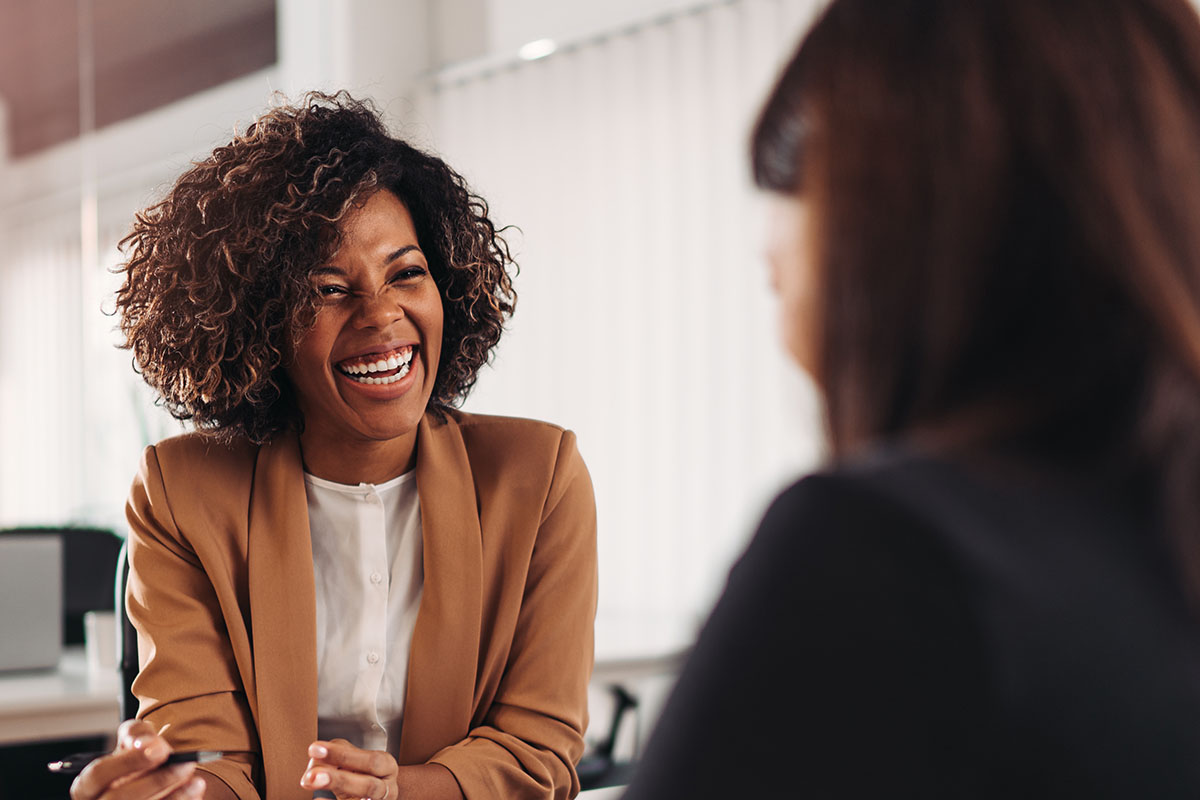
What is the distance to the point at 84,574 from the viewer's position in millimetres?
3145

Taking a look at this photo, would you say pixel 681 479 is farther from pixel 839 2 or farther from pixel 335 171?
pixel 839 2

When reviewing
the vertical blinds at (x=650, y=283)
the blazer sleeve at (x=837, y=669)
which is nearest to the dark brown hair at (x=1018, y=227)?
the blazer sleeve at (x=837, y=669)

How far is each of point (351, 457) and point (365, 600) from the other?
0.19 metres

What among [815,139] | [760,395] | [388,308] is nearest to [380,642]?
[388,308]

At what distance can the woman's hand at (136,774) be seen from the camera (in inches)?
45.6

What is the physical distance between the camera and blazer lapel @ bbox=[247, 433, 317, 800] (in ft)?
4.50

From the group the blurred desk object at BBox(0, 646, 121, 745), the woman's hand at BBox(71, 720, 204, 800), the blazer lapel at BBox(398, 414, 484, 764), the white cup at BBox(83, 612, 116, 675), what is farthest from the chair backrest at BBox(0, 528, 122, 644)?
the woman's hand at BBox(71, 720, 204, 800)

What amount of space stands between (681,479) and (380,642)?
8.03 ft

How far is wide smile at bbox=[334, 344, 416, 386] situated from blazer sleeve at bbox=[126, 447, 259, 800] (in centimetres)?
27

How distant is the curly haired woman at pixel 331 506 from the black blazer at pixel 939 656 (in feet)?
2.97

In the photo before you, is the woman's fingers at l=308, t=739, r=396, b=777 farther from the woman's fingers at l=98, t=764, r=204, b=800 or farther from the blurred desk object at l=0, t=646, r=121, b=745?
the blurred desk object at l=0, t=646, r=121, b=745

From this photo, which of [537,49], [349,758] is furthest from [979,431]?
[537,49]

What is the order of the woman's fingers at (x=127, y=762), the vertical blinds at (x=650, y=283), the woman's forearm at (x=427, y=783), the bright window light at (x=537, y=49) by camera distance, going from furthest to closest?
the bright window light at (x=537, y=49), the vertical blinds at (x=650, y=283), the woman's forearm at (x=427, y=783), the woman's fingers at (x=127, y=762)

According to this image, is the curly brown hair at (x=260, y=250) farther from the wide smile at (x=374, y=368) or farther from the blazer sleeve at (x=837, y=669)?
the blazer sleeve at (x=837, y=669)
